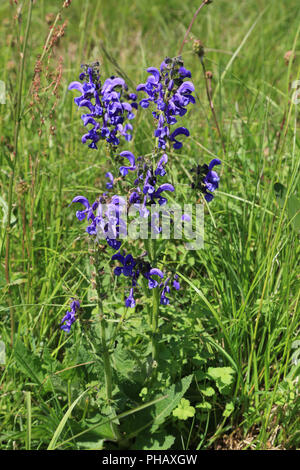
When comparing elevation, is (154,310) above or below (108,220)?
below

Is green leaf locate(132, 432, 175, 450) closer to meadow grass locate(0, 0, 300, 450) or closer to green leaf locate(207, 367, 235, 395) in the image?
meadow grass locate(0, 0, 300, 450)

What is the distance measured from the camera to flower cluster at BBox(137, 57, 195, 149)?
6.07 feet

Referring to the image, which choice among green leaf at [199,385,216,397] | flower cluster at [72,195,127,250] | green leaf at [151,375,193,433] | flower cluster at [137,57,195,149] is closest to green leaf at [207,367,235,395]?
green leaf at [199,385,216,397]

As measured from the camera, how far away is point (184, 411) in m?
2.04

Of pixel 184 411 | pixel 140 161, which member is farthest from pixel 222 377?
pixel 140 161

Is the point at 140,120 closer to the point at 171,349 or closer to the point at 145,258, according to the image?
the point at 145,258

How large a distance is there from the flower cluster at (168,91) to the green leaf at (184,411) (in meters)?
1.12

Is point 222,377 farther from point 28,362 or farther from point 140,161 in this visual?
point 140,161

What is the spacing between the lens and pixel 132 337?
2416 mm

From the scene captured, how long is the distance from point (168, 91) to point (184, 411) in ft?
4.42

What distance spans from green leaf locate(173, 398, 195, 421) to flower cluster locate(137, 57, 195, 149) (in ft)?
3.68

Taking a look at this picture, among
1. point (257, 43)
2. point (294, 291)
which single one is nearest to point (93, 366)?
point (294, 291)

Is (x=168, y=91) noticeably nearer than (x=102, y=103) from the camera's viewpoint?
Yes

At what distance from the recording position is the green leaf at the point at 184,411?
2.01m
